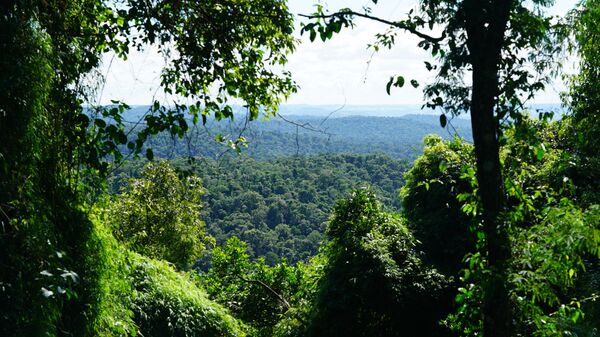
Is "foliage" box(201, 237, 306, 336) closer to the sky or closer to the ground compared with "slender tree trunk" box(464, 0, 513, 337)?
closer to the ground

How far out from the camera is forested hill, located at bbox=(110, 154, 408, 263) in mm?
52969

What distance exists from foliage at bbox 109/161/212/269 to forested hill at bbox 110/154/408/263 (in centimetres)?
2591

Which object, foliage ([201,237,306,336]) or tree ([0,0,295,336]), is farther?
foliage ([201,237,306,336])

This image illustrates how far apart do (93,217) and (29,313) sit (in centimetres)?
109

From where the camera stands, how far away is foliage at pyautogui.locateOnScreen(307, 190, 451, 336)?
6863 millimetres

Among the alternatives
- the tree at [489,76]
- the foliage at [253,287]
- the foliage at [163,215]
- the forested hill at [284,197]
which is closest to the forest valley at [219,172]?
the tree at [489,76]

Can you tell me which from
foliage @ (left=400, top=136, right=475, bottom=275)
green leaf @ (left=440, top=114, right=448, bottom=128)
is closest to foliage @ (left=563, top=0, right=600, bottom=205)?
foliage @ (left=400, top=136, right=475, bottom=275)

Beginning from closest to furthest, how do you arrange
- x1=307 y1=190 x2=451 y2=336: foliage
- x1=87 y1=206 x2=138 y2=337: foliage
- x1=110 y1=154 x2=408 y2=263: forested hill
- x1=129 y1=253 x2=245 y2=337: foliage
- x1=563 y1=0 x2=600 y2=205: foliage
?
x1=87 y1=206 x2=138 y2=337: foliage → x1=129 y1=253 x2=245 y2=337: foliage → x1=307 y1=190 x2=451 y2=336: foliage → x1=563 y1=0 x2=600 y2=205: foliage → x1=110 y1=154 x2=408 y2=263: forested hill

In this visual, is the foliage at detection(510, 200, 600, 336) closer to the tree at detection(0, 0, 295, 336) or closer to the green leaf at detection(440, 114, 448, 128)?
the green leaf at detection(440, 114, 448, 128)

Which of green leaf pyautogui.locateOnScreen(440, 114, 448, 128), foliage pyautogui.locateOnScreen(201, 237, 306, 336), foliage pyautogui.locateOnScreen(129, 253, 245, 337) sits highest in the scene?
green leaf pyautogui.locateOnScreen(440, 114, 448, 128)

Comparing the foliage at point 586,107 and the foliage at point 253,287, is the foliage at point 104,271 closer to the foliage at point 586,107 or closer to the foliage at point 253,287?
the foliage at point 253,287

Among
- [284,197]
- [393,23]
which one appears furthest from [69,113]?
[284,197]

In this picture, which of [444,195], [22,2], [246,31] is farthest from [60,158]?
[444,195]

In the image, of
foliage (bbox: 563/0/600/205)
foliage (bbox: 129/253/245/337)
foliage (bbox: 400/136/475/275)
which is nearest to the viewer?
foliage (bbox: 129/253/245/337)
